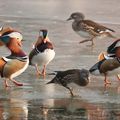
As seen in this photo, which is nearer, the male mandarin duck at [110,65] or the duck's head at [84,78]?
the duck's head at [84,78]

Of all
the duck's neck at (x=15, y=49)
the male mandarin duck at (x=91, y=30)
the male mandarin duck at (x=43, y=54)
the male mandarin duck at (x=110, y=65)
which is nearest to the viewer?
the duck's neck at (x=15, y=49)

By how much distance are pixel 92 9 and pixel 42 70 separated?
391 inches

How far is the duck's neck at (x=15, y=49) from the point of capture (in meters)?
10.6

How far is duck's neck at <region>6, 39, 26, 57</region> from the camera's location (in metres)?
10.6

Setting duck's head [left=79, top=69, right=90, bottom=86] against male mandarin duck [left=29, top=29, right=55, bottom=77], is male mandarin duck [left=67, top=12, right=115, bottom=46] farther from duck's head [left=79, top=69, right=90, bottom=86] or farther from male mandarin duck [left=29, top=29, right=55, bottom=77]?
duck's head [left=79, top=69, right=90, bottom=86]

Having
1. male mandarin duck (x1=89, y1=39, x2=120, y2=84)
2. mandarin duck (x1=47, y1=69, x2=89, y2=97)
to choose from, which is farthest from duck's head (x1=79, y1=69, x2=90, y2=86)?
male mandarin duck (x1=89, y1=39, x2=120, y2=84)

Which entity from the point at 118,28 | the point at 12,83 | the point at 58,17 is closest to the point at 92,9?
the point at 58,17

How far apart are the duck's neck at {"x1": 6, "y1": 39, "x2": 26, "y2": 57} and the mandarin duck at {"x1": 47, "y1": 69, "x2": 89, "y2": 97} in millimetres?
784

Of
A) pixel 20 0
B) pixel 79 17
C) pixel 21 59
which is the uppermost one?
pixel 21 59

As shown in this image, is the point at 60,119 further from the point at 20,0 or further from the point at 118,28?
the point at 20,0

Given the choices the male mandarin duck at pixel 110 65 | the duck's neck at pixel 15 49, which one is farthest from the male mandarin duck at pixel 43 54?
the male mandarin duck at pixel 110 65

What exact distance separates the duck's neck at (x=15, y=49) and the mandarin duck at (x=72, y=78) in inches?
30.9

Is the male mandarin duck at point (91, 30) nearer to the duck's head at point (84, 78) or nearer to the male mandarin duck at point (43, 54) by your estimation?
the male mandarin duck at point (43, 54)

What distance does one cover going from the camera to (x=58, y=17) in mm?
19578
